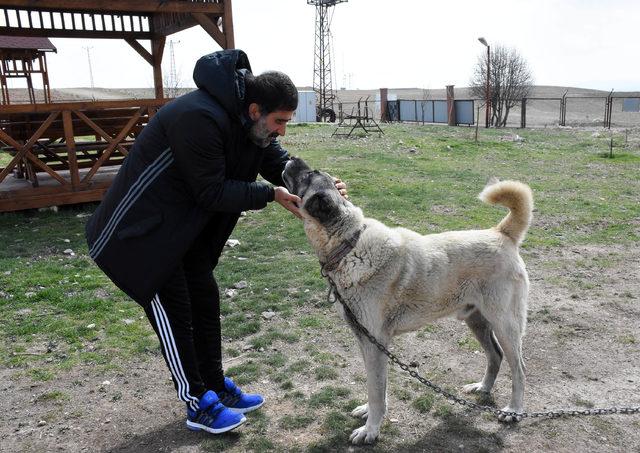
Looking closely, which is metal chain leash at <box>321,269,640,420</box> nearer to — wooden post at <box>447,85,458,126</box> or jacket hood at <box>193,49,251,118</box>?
jacket hood at <box>193,49,251,118</box>

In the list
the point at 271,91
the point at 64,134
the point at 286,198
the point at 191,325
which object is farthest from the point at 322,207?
the point at 64,134

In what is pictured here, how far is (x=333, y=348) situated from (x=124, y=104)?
7629 mm

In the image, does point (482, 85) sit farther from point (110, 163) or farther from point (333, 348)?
point (333, 348)

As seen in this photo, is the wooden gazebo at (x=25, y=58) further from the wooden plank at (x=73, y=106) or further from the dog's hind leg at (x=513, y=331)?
the dog's hind leg at (x=513, y=331)

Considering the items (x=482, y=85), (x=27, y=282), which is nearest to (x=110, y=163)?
(x=27, y=282)

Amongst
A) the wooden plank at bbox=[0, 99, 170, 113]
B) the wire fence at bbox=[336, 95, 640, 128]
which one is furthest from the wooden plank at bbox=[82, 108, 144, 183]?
the wire fence at bbox=[336, 95, 640, 128]

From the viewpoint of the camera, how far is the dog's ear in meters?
3.21

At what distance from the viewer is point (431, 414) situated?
11.9 ft

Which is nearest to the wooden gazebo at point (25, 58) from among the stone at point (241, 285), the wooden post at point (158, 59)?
the wooden post at point (158, 59)

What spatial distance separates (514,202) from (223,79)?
2.07 metres

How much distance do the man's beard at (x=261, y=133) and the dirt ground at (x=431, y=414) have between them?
1.88m

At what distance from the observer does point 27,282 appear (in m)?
6.14

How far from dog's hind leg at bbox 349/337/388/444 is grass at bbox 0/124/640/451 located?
17cm

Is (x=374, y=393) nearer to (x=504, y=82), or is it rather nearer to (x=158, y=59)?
(x=158, y=59)
